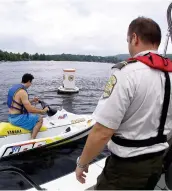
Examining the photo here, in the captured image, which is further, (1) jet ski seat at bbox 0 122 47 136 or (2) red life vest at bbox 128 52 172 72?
(1) jet ski seat at bbox 0 122 47 136

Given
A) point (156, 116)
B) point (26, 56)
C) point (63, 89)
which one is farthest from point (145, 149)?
point (26, 56)

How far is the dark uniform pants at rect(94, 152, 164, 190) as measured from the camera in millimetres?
2068

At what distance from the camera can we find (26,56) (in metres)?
139

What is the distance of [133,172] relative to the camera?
2066 mm

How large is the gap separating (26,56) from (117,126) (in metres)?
142

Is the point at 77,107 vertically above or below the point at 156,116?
below

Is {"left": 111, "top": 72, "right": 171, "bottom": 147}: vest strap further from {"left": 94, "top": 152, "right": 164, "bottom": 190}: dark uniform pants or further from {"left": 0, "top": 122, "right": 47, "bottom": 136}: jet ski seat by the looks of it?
{"left": 0, "top": 122, "right": 47, "bottom": 136}: jet ski seat

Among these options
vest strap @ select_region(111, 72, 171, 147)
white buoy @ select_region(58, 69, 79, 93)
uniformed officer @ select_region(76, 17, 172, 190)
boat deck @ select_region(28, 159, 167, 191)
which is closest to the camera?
uniformed officer @ select_region(76, 17, 172, 190)

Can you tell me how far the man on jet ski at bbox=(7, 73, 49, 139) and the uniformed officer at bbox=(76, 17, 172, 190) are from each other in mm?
4667

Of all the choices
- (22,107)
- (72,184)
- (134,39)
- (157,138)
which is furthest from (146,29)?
(22,107)

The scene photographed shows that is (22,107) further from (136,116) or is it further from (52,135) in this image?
(136,116)

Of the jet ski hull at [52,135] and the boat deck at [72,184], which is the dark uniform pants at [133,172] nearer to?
the boat deck at [72,184]

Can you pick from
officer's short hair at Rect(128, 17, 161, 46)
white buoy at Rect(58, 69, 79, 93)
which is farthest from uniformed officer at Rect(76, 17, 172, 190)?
white buoy at Rect(58, 69, 79, 93)

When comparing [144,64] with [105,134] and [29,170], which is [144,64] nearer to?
[105,134]
